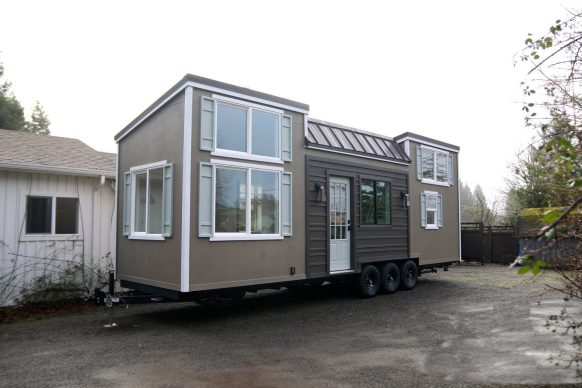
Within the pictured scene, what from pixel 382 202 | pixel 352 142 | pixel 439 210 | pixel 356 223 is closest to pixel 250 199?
pixel 356 223

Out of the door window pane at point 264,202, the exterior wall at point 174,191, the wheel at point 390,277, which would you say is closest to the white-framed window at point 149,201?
the exterior wall at point 174,191

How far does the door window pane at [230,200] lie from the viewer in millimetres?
7609

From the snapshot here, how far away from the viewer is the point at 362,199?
1055cm

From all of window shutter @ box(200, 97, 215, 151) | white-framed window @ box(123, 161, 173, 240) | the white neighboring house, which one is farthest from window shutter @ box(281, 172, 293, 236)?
the white neighboring house

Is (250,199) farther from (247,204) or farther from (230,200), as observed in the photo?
(230,200)

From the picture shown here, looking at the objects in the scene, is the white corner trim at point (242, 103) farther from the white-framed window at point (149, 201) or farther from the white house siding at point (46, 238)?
the white house siding at point (46, 238)

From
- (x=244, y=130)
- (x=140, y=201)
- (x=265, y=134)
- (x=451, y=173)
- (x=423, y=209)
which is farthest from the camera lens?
(x=451, y=173)

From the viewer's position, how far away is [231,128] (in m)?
7.92

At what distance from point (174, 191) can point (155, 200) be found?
3.19ft

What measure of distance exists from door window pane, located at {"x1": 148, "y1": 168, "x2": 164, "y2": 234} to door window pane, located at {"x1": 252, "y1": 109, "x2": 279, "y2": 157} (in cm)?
177

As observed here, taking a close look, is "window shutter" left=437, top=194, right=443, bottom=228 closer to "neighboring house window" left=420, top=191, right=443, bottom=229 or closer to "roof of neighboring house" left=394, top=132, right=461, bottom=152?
"neighboring house window" left=420, top=191, right=443, bottom=229

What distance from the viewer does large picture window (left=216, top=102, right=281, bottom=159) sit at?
7777mm

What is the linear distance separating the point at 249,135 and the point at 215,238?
1.99 metres

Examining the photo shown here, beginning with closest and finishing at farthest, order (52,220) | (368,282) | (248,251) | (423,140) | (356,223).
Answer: (248,251) → (52,220) → (356,223) → (368,282) → (423,140)
